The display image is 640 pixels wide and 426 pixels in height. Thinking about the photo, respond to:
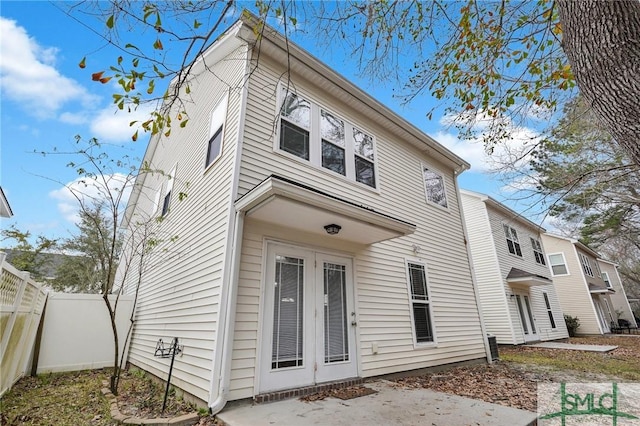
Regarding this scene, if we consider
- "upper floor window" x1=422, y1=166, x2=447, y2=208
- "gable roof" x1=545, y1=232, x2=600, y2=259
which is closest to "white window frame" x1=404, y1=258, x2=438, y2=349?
"upper floor window" x1=422, y1=166, x2=447, y2=208

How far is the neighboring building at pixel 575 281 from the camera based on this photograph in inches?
709

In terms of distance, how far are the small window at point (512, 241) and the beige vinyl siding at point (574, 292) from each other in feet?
21.0

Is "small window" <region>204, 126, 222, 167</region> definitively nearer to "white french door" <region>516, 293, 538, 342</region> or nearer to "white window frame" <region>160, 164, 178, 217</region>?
"white window frame" <region>160, 164, 178, 217</region>

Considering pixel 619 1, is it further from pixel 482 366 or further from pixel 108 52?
pixel 482 366

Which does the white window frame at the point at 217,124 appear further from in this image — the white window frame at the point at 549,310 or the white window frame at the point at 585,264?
the white window frame at the point at 585,264

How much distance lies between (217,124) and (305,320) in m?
4.05

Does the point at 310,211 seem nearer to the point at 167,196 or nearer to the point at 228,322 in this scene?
the point at 228,322

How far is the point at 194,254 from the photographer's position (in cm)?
546

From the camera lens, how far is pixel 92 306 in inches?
314

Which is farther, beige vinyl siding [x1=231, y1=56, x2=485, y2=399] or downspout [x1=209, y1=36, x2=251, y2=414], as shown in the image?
beige vinyl siding [x1=231, y1=56, x2=485, y2=399]

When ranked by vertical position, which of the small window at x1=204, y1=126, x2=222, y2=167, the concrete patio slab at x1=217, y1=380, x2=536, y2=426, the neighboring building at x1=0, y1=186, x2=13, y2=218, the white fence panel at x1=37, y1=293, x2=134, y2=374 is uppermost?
the small window at x1=204, y1=126, x2=222, y2=167

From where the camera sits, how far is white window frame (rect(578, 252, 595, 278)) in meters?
19.5

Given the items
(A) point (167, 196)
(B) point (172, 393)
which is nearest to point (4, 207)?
(A) point (167, 196)

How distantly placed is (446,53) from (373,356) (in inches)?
205
